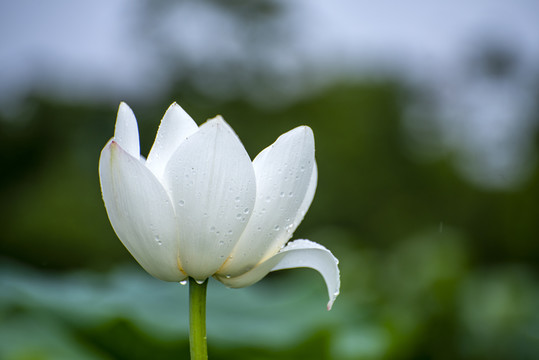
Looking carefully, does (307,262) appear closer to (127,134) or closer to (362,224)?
(127,134)

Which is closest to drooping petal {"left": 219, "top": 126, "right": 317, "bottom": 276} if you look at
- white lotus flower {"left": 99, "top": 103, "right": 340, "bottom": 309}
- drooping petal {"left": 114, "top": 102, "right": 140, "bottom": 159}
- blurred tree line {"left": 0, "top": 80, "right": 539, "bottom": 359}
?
white lotus flower {"left": 99, "top": 103, "right": 340, "bottom": 309}

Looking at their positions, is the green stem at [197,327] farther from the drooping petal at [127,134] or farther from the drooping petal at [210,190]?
the drooping petal at [127,134]

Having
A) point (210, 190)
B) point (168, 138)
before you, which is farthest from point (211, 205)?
point (168, 138)

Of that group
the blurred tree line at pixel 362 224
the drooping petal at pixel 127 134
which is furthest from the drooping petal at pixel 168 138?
the blurred tree line at pixel 362 224

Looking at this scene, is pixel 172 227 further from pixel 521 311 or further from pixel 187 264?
pixel 521 311

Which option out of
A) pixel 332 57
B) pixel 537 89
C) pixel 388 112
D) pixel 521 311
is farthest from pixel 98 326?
pixel 332 57

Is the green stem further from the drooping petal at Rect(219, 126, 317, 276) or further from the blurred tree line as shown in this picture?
the blurred tree line
